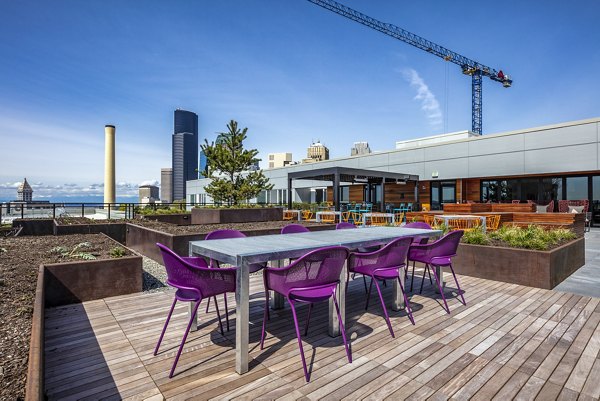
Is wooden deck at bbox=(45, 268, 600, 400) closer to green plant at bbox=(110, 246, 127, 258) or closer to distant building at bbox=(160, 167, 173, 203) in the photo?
green plant at bbox=(110, 246, 127, 258)

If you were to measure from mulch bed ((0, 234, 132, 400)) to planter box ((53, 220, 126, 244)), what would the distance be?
2.18m


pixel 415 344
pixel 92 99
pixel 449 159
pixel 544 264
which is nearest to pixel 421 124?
pixel 449 159

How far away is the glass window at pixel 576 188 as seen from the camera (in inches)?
576

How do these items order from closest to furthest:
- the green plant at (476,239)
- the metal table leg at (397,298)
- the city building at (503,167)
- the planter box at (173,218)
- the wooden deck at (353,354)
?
1. the wooden deck at (353,354)
2. the metal table leg at (397,298)
3. the green plant at (476,239)
4. the planter box at (173,218)
5. the city building at (503,167)

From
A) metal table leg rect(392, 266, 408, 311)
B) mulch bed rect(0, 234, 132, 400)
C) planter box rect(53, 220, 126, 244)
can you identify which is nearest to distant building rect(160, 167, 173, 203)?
planter box rect(53, 220, 126, 244)

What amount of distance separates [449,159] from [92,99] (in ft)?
72.9

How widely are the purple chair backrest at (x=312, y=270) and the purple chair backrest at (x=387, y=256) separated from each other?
23.5 inches

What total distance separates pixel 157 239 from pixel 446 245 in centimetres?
577

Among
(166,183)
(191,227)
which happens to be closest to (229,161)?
(191,227)

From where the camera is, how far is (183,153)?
19438 centimetres

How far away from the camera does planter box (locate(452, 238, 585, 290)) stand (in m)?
4.71

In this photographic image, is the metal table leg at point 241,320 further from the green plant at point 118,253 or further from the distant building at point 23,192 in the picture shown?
the distant building at point 23,192

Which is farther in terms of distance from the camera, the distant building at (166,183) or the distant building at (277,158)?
the distant building at (166,183)

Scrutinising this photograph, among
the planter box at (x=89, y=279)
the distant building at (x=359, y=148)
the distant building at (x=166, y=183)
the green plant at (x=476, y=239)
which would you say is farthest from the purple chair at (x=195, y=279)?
the distant building at (x=166, y=183)
